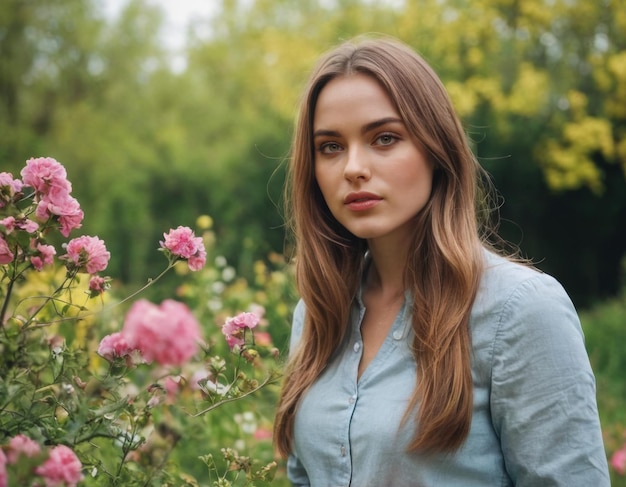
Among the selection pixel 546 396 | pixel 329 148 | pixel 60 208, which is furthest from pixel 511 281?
pixel 60 208

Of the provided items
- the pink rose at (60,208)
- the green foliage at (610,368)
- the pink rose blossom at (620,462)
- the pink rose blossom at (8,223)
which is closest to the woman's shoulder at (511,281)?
the pink rose at (60,208)

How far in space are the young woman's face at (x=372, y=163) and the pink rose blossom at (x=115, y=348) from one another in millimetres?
656

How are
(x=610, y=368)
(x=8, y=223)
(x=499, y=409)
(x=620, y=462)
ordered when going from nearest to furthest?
(x=8, y=223) < (x=499, y=409) < (x=620, y=462) < (x=610, y=368)

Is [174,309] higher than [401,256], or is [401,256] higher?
[174,309]

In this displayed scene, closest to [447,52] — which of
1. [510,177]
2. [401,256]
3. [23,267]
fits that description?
[510,177]

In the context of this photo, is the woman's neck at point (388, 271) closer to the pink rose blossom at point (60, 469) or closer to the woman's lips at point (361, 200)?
the woman's lips at point (361, 200)

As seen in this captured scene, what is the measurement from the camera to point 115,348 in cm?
151

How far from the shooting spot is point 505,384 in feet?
5.37

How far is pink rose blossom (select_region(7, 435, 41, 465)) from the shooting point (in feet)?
3.64

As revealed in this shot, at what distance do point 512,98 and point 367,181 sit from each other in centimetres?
824

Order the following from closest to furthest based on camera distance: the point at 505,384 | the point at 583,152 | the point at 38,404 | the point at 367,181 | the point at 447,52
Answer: the point at 38,404, the point at 505,384, the point at 367,181, the point at 583,152, the point at 447,52

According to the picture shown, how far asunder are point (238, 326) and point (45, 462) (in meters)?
0.60

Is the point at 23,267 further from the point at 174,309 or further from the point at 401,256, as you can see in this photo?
the point at 401,256

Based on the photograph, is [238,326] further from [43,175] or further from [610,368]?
[610,368]
